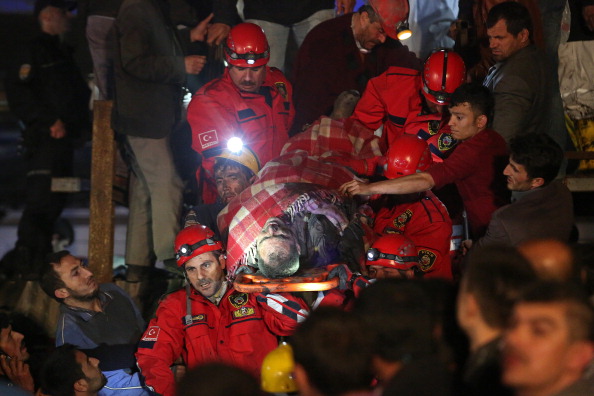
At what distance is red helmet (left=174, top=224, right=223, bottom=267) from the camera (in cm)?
507

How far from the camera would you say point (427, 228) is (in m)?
5.10

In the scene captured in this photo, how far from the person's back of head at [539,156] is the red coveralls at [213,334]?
4.81ft

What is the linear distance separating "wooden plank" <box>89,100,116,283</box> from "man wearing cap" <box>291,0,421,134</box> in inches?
60.0

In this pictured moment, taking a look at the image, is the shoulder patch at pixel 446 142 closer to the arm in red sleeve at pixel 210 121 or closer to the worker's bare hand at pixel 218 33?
the arm in red sleeve at pixel 210 121

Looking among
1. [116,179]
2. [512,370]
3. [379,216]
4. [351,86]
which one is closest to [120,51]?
[116,179]

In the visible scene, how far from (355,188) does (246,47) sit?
5.31ft

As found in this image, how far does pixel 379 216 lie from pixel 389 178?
1.09 feet

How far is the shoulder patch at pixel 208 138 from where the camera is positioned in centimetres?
594

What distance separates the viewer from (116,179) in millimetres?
7039

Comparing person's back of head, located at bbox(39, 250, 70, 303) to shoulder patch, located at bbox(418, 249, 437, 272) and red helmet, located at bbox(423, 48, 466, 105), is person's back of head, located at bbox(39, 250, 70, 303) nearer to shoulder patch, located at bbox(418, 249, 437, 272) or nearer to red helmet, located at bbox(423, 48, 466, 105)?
shoulder patch, located at bbox(418, 249, 437, 272)

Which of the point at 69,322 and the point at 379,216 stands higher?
the point at 379,216

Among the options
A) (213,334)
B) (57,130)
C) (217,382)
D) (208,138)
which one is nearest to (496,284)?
(217,382)

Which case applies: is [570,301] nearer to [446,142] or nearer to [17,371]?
[446,142]

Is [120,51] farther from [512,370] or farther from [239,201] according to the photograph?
[512,370]
